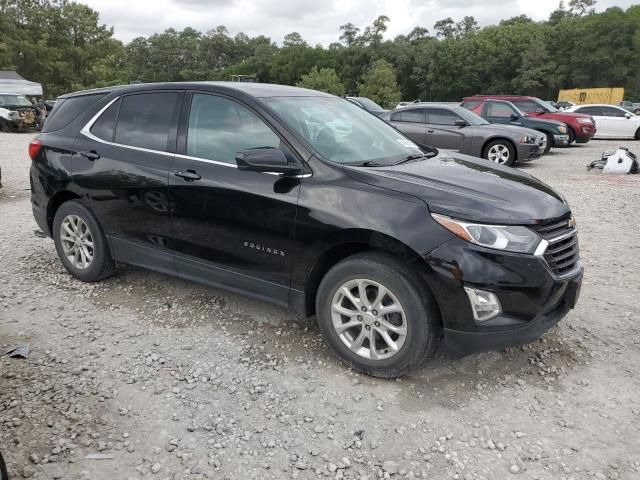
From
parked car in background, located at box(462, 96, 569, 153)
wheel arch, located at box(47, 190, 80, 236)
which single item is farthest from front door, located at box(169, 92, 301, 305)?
parked car in background, located at box(462, 96, 569, 153)

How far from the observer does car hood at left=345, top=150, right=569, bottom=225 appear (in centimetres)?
298

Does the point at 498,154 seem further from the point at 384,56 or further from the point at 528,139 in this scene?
the point at 384,56

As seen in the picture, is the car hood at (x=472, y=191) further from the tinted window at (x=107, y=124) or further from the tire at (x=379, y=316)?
the tinted window at (x=107, y=124)

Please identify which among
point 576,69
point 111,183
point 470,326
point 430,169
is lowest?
point 470,326

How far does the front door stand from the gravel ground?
1.63ft

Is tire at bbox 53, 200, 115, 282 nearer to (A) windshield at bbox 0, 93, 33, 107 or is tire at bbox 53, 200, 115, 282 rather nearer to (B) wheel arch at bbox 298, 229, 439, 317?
(B) wheel arch at bbox 298, 229, 439, 317

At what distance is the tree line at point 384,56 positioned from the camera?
49.0 meters

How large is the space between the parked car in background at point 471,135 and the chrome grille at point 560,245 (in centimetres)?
880

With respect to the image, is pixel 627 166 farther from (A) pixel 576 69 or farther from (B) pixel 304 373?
(A) pixel 576 69

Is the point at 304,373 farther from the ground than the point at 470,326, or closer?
closer

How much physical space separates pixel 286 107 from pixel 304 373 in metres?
1.84

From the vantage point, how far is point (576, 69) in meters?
68.3

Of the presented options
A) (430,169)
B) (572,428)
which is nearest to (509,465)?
(572,428)

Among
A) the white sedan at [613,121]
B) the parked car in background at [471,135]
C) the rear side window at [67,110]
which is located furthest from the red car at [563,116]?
the rear side window at [67,110]
